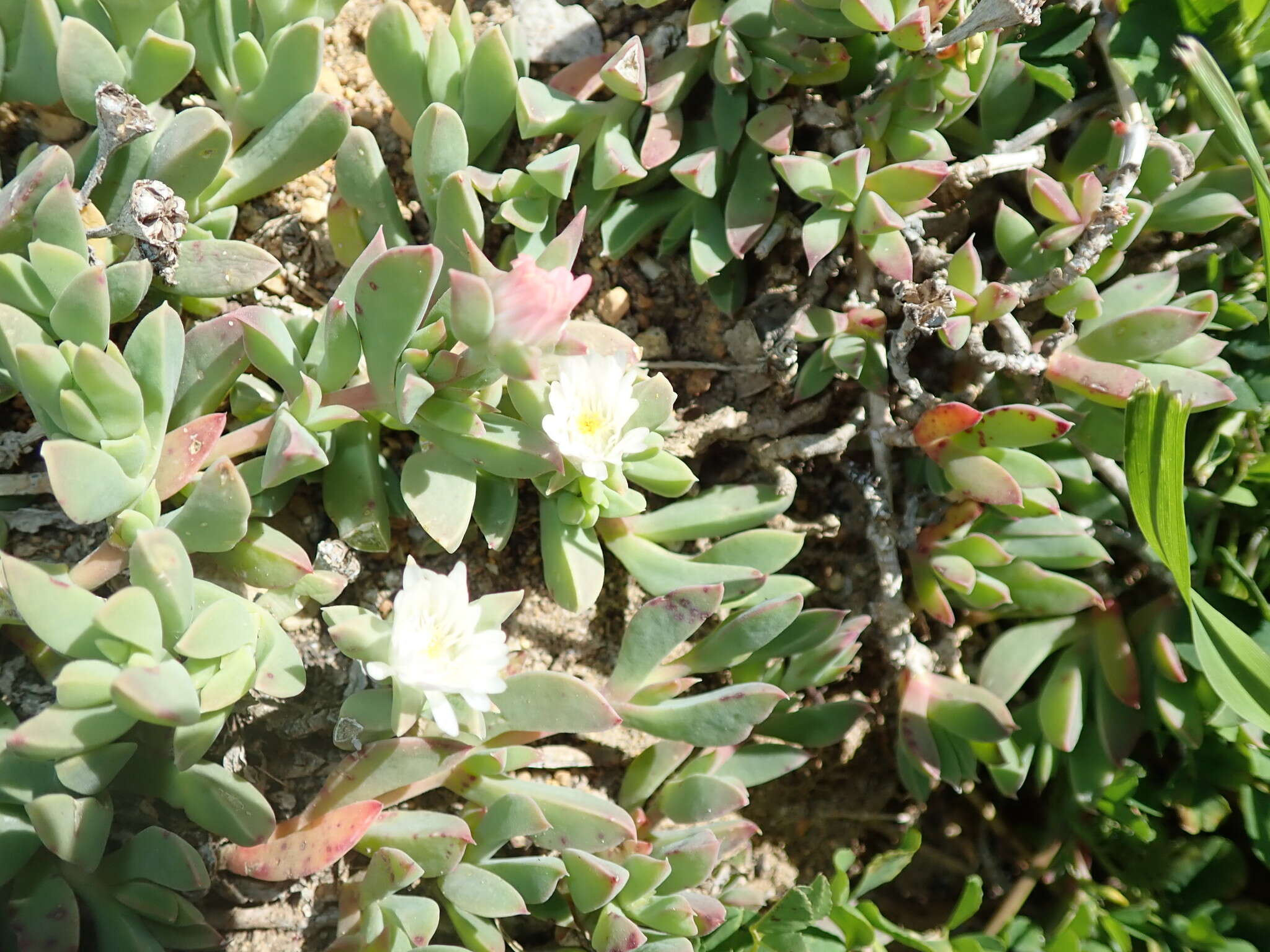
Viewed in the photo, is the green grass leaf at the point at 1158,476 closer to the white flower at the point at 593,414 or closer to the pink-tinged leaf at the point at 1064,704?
the pink-tinged leaf at the point at 1064,704

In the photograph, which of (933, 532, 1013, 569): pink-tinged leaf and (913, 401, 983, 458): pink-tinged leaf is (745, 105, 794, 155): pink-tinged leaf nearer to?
(913, 401, 983, 458): pink-tinged leaf

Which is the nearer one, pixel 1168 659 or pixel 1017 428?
pixel 1017 428

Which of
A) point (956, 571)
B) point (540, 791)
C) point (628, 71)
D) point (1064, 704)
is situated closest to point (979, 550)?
point (956, 571)

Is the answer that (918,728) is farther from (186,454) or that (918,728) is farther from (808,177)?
(186,454)

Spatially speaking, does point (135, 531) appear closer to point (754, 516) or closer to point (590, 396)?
point (590, 396)

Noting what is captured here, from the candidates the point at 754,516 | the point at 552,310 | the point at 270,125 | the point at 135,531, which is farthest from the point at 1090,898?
the point at 270,125

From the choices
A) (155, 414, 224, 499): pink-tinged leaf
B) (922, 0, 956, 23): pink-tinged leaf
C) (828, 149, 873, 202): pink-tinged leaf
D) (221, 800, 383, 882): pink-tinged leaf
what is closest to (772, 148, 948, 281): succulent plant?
(828, 149, 873, 202): pink-tinged leaf
